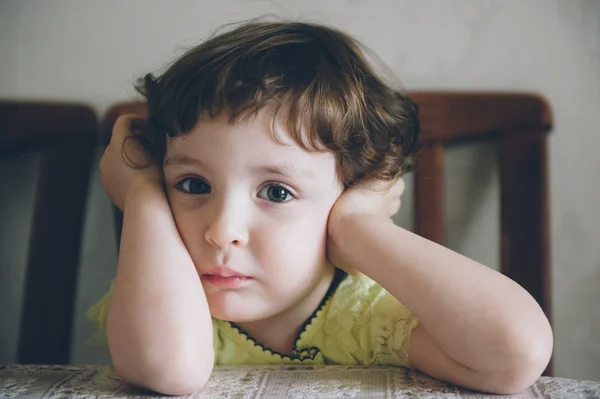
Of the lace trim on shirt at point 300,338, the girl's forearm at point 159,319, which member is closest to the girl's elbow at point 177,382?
the girl's forearm at point 159,319

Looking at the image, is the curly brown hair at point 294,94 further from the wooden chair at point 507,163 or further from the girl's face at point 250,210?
the wooden chair at point 507,163

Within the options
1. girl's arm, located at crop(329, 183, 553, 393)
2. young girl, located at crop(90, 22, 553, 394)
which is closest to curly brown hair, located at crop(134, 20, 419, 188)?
young girl, located at crop(90, 22, 553, 394)

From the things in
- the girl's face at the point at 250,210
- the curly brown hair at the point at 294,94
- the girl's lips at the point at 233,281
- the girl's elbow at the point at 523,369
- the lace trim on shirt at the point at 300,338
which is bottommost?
the lace trim on shirt at the point at 300,338

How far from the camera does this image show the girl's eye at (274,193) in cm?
71

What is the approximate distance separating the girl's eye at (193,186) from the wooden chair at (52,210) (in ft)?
1.16

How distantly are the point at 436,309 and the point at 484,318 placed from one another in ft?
0.15

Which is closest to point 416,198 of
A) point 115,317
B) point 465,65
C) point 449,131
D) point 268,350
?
point 449,131

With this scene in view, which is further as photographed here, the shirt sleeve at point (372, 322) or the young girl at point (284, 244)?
the shirt sleeve at point (372, 322)

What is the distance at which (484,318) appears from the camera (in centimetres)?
61

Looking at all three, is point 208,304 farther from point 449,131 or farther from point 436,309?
point 449,131

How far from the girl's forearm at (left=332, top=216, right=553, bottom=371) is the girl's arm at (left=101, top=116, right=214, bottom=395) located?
193mm

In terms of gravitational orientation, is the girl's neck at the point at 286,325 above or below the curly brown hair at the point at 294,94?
below

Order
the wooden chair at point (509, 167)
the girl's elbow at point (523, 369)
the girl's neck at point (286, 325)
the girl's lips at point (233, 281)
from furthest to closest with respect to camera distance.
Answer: the wooden chair at point (509, 167)
the girl's neck at point (286, 325)
the girl's lips at point (233, 281)
the girl's elbow at point (523, 369)

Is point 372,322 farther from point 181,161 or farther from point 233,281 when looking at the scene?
point 181,161
